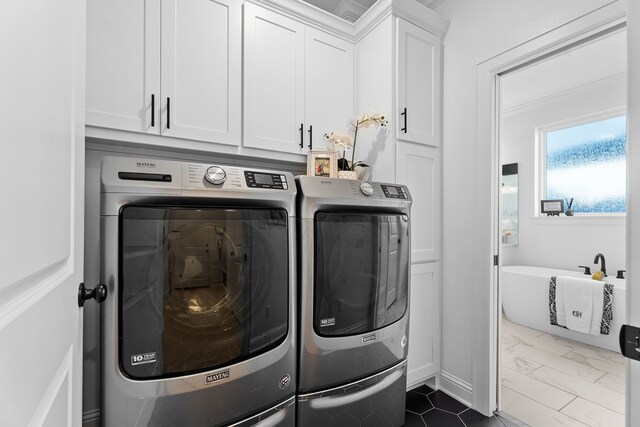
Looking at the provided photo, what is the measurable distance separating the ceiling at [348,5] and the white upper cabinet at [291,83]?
426mm

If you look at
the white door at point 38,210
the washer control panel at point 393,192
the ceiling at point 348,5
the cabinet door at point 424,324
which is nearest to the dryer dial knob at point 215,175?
the white door at point 38,210

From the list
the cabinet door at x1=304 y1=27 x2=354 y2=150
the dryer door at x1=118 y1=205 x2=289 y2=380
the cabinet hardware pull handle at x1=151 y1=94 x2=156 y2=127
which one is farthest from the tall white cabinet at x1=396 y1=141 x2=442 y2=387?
the cabinet hardware pull handle at x1=151 y1=94 x2=156 y2=127

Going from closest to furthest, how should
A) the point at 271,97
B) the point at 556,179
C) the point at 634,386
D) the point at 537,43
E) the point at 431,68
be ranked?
the point at 634,386 < the point at 537,43 < the point at 271,97 < the point at 431,68 < the point at 556,179

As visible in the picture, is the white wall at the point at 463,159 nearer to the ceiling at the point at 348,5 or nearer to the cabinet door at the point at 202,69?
the ceiling at the point at 348,5

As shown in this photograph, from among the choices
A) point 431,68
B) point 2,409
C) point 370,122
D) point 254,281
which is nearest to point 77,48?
point 2,409

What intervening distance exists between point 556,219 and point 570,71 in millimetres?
1761

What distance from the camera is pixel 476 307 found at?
6.20 feet

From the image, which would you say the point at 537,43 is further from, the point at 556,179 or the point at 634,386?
the point at 556,179

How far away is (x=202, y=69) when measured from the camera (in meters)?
1.57

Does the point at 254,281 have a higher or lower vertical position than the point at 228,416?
higher

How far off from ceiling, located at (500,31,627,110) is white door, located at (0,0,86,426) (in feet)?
8.96

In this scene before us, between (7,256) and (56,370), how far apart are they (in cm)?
34

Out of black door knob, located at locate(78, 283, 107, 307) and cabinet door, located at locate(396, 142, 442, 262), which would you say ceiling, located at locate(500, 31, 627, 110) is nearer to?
cabinet door, located at locate(396, 142, 442, 262)

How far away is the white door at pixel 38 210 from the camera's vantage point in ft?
1.03
